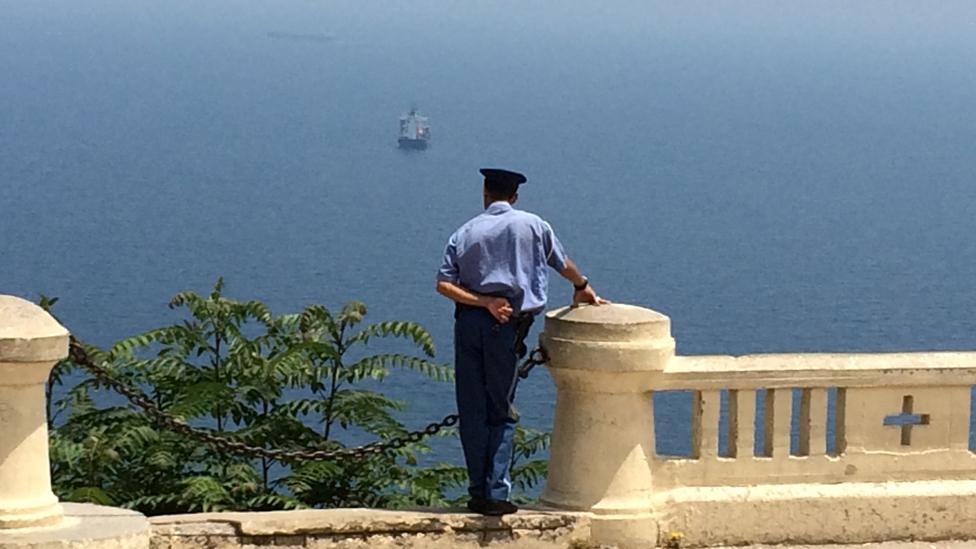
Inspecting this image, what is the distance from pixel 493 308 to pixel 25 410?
2.06 metres

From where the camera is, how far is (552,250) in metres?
9.96

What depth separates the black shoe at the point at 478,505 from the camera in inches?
394

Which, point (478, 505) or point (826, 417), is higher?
point (826, 417)

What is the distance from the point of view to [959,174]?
176250 mm

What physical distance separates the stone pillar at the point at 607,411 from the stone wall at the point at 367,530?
16 cm

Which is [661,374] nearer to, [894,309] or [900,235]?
[894,309]

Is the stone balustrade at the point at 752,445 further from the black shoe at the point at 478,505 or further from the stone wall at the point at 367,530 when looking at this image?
the black shoe at the point at 478,505

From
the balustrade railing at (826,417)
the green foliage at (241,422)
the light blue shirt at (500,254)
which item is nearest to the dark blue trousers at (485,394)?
the light blue shirt at (500,254)

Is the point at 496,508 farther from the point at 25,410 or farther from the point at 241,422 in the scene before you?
the point at 241,422

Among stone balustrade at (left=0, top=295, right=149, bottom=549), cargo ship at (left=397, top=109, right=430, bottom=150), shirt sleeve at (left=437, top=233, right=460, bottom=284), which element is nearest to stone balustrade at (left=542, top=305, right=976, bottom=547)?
shirt sleeve at (left=437, top=233, right=460, bottom=284)

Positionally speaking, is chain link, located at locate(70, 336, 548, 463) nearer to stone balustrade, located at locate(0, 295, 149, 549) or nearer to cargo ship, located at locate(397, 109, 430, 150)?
stone balustrade, located at locate(0, 295, 149, 549)

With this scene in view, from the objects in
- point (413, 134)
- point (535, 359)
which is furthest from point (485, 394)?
point (413, 134)

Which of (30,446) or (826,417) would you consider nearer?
(30,446)

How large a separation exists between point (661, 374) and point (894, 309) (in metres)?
67.2
